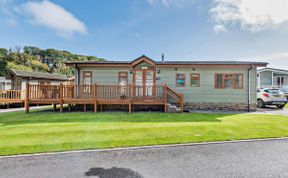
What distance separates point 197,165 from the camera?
356cm

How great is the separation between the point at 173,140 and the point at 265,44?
730 inches

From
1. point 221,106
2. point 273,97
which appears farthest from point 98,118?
point 273,97

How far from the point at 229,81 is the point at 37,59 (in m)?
56.8

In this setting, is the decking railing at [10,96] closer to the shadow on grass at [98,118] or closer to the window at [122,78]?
the shadow on grass at [98,118]

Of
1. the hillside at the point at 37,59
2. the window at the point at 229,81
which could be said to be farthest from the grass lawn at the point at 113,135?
the hillside at the point at 37,59

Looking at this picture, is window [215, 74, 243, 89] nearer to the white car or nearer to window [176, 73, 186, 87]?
window [176, 73, 186, 87]

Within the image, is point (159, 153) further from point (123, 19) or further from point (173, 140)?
point (123, 19)

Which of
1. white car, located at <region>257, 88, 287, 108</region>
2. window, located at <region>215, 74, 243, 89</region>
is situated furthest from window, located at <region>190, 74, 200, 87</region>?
white car, located at <region>257, 88, 287, 108</region>

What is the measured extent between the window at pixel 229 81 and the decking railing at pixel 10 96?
17187 millimetres

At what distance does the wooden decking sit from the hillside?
26.1m

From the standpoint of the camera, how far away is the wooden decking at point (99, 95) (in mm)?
10469

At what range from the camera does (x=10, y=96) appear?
1504 cm

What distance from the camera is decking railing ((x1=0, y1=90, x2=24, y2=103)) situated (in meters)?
14.4

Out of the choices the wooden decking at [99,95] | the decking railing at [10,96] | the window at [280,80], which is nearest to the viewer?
the wooden decking at [99,95]
